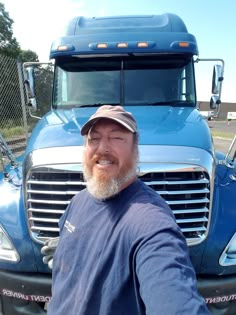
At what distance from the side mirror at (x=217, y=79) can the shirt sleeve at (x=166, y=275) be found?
4.04 metres

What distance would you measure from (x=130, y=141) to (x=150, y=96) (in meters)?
2.81

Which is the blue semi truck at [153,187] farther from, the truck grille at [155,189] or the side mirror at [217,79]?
the side mirror at [217,79]

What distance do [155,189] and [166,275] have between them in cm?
165

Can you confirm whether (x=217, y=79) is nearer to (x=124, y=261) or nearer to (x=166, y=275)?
(x=124, y=261)

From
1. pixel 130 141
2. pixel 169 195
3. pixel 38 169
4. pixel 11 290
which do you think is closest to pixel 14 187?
pixel 38 169

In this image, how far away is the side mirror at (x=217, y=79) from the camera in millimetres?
5215

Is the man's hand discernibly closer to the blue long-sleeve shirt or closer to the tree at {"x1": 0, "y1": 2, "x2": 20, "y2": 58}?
the blue long-sleeve shirt

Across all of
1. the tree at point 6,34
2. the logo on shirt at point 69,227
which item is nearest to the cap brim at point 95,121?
the logo on shirt at point 69,227

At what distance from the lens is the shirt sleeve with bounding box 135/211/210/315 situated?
1.32 m

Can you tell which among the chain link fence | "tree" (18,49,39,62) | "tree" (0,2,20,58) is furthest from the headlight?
"tree" (0,2,20,58)

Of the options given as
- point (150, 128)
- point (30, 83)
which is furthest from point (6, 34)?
point (150, 128)

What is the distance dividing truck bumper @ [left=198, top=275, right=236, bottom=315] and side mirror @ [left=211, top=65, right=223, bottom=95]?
2907 millimetres

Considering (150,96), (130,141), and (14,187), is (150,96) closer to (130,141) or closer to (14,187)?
(14,187)

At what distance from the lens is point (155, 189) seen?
3.01 m
